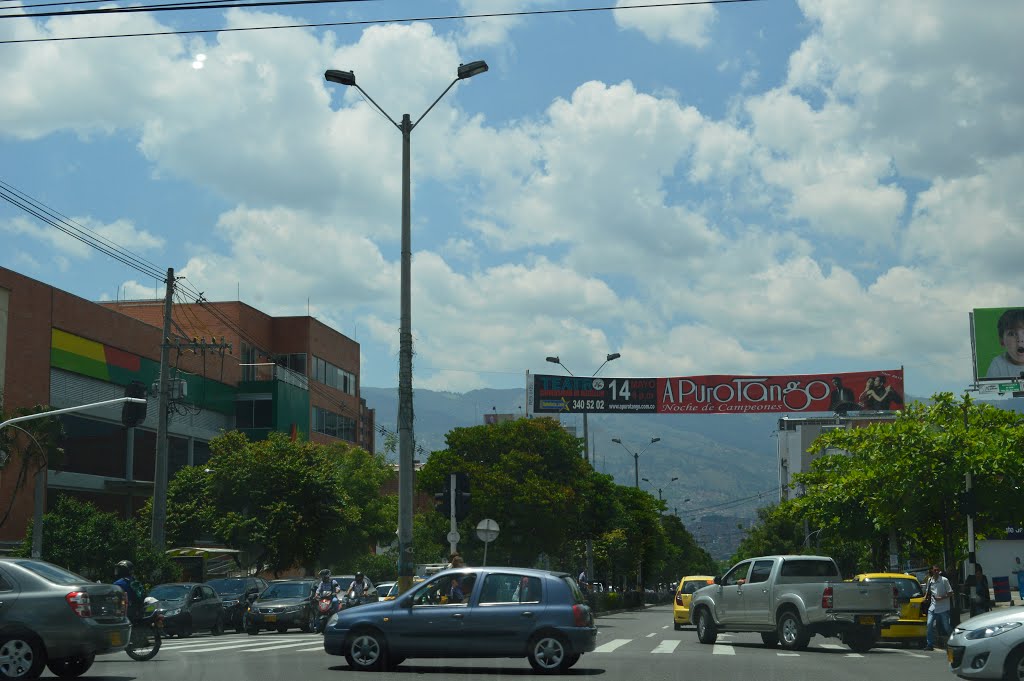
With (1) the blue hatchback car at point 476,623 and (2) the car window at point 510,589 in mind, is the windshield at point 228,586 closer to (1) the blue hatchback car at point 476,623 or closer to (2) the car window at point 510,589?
(1) the blue hatchback car at point 476,623

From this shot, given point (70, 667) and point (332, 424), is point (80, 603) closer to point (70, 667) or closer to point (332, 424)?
point (70, 667)

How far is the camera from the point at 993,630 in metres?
13.0

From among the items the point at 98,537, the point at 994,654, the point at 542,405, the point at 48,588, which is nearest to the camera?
the point at 994,654

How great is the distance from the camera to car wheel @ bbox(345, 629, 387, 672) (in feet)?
51.1

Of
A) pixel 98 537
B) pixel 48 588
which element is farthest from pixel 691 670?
pixel 98 537

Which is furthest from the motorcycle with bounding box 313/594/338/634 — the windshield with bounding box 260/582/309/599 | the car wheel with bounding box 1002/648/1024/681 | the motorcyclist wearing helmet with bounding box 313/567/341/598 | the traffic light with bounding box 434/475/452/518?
the car wheel with bounding box 1002/648/1024/681

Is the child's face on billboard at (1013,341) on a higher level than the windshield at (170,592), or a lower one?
higher

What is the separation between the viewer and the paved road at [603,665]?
15.1 meters

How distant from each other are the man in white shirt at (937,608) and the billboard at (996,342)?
53568 millimetres

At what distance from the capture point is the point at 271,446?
156 ft

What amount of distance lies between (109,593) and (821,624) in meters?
13.6

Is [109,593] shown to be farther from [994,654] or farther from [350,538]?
[350,538]

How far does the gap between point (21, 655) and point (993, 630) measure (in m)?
11.1

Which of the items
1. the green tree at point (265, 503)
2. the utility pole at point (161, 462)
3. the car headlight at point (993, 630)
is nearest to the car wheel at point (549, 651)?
the car headlight at point (993, 630)
